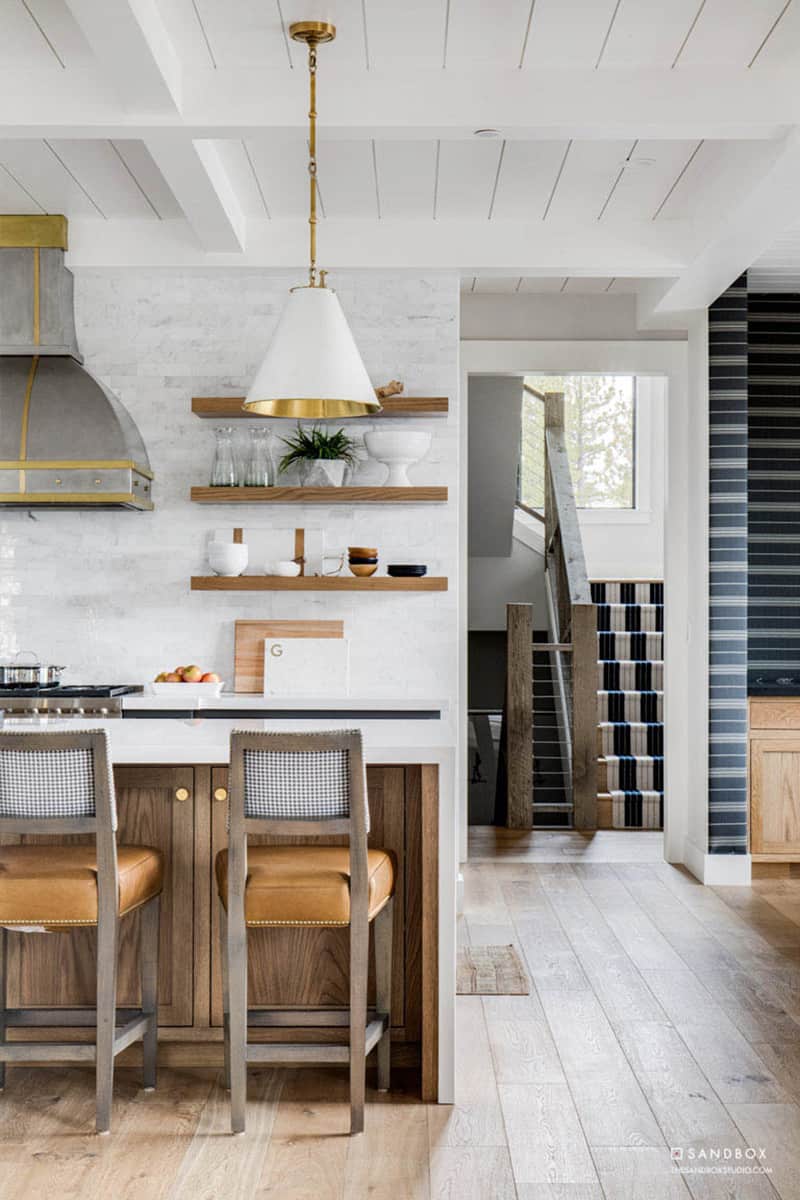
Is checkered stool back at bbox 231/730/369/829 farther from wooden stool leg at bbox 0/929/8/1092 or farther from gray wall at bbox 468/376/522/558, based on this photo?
gray wall at bbox 468/376/522/558

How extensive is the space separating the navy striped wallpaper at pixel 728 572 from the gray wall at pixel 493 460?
2760mm

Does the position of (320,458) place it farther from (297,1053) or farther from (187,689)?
(297,1053)

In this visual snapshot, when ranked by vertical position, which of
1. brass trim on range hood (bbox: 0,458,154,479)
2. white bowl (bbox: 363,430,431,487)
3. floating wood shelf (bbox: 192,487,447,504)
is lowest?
floating wood shelf (bbox: 192,487,447,504)

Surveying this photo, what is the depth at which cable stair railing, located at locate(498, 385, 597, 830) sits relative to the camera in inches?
272

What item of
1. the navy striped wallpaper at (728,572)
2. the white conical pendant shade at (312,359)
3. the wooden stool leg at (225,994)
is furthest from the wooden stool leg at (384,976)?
the navy striped wallpaper at (728,572)

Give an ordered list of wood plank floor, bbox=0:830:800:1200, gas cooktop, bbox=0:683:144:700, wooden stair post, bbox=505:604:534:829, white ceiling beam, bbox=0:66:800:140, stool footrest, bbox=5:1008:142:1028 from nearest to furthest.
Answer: wood plank floor, bbox=0:830:800:1200 → stool footrest, bbox=5:1008:142:1028 → white ceiling beam, bbox=0:66:800:140 → gas cooktop, bbox=0:683:144:700 → wooden stair post, bbox=505:604:534:829

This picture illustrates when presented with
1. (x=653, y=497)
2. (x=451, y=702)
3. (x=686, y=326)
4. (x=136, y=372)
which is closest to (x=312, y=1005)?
(x=451, y=702)

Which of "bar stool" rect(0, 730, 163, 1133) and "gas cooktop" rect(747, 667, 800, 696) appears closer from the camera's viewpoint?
"bar stool" rect(0, 730, 163, 1133)

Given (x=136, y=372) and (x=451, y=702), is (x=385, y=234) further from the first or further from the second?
(x=451, y=702)

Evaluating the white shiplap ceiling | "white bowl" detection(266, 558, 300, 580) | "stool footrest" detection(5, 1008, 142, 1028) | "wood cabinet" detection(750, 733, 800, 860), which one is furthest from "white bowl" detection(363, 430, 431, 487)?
"stool footrest" detection(5, 1008, 142, 1028)

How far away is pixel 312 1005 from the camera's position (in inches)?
125

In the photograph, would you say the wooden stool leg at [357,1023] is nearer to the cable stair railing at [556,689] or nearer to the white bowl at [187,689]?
the white bowl at [187,689]

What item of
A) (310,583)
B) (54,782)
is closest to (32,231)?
(310,583)

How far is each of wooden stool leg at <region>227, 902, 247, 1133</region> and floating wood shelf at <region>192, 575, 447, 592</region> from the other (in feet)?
7.88
